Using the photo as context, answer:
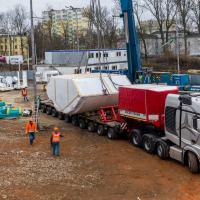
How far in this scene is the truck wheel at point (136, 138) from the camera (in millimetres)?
16688

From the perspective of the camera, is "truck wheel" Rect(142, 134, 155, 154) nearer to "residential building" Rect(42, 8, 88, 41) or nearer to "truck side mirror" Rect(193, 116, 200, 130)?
"truck side mirror" Rect(193, 116, 200, 130)

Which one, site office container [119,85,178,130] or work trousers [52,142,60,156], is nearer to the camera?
site office container [119,85,178,130]

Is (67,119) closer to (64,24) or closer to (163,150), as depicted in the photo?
(163,150)

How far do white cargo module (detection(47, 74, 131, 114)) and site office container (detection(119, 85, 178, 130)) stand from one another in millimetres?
2584

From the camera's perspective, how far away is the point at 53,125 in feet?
75.6

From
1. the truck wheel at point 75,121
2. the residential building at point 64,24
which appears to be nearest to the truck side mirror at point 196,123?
the truck wheel at point 75,121

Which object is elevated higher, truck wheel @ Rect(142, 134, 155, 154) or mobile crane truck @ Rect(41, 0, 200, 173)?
mobile crane truck @ Rect(41, 0, 200, 173)

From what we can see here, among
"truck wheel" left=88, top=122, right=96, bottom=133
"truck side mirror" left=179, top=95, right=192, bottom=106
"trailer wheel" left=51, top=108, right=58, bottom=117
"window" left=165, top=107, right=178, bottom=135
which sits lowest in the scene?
"truck wheel" left=88, top=122, right=96, bottom=133

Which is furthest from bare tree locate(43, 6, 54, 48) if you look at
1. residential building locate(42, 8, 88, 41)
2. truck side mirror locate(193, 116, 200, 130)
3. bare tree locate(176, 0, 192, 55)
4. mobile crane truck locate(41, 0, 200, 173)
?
truck side mirror locate(193, 116, 200, 130)

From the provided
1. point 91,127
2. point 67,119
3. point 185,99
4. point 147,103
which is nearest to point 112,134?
point 91,127

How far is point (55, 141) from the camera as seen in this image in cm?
1588

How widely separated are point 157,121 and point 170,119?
1164mm

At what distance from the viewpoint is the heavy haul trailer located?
43.2 ft

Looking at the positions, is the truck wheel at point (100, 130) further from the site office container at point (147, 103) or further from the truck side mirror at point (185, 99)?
the truck side mirror at point (185, 99)
